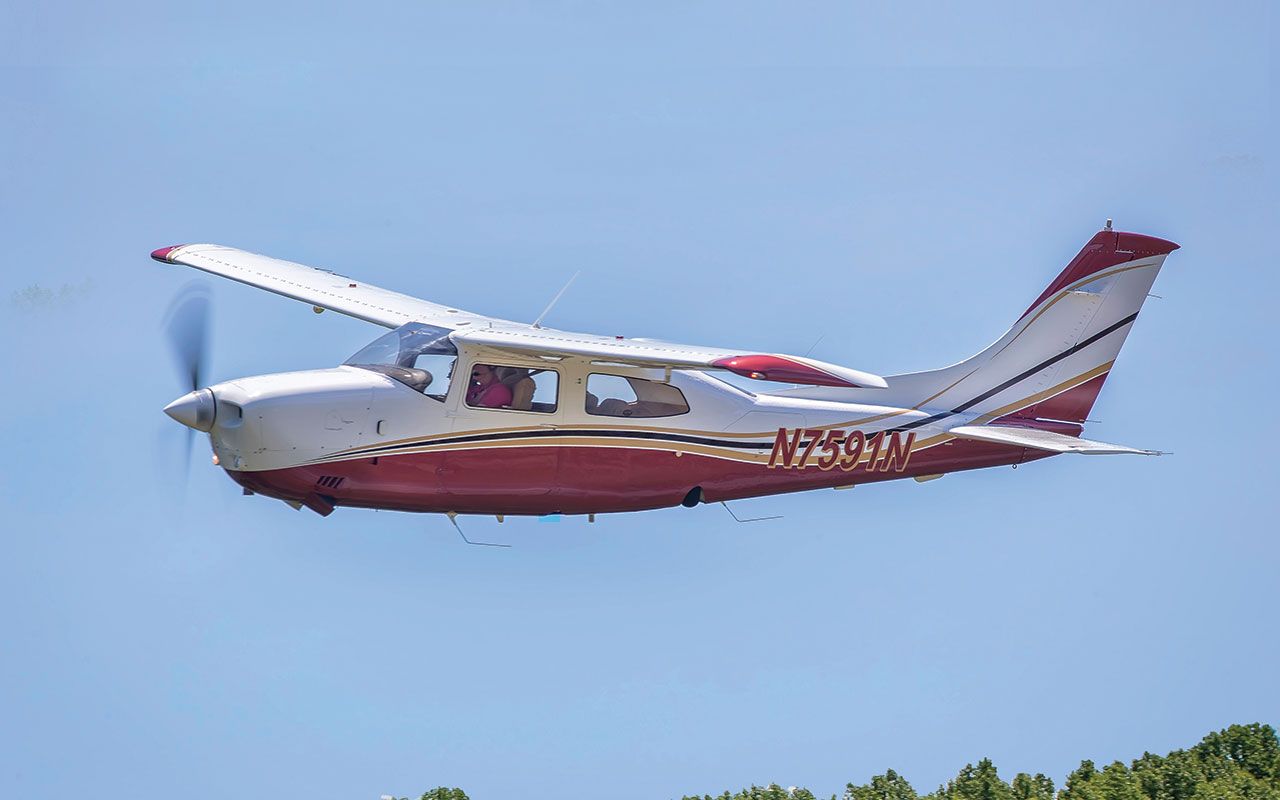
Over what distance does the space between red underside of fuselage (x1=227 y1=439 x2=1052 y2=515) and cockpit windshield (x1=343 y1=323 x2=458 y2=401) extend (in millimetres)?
948

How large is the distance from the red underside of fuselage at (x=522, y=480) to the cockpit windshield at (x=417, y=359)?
0.95m

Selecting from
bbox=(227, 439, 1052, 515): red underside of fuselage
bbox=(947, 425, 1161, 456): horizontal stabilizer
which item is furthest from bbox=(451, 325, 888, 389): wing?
bbox=(947, 425, 1161, 456): horizontal stabilizer

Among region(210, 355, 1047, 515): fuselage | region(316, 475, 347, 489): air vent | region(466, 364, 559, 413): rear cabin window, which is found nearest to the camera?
region(210, 355, 1047, 515): fuselage

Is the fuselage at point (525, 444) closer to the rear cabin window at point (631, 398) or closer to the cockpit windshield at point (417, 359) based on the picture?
the rear cabin window at point (631, 398)

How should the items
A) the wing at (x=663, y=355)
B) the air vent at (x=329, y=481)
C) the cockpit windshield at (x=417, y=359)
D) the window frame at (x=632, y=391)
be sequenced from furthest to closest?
the window frame at (x=632, y=391) → the cockpit windshield at (x=417, y=359) → the air vent at (x=329, y=481) → the wing at (x=663, y=355)

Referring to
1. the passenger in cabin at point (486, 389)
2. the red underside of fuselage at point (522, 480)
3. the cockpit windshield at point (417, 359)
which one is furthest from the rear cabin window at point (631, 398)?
the cockpit windshield at point (417, 359)

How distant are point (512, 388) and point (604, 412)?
1.33m

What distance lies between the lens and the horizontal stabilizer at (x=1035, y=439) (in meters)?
23.7

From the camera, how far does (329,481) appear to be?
827 inches

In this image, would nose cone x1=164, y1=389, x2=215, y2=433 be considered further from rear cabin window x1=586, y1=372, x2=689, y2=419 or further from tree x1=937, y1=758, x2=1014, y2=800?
tree x1=937, y1=758, x2=1014, y2=800

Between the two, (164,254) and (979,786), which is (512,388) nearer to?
(164,254)

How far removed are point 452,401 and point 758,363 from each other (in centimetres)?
424

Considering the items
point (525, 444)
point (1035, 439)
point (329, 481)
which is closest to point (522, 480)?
point (525, 444)

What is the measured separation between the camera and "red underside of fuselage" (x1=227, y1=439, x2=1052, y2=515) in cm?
2108
